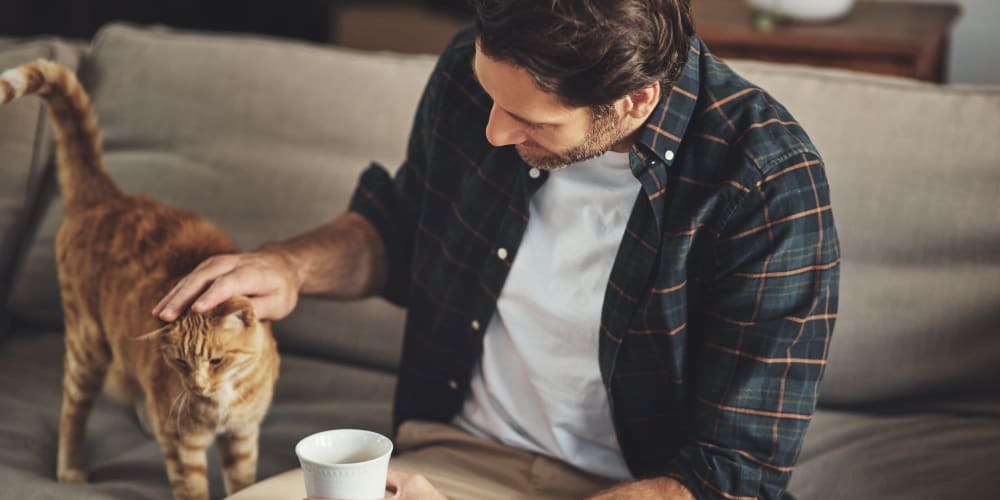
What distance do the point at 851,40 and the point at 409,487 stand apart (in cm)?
146

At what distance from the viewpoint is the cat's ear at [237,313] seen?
1093 millimetres

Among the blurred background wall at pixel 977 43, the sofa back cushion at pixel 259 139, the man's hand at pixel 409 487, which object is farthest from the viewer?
the blurred background wall at pixel 977 43

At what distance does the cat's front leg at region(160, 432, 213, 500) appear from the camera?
1206 mm

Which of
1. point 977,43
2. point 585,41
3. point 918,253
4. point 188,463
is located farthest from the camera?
point 977,43

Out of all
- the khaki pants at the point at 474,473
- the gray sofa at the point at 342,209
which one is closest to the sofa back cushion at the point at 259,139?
the gray sofa at the point at 342,209

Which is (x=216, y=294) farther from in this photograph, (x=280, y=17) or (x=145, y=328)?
(x=280, y=17)

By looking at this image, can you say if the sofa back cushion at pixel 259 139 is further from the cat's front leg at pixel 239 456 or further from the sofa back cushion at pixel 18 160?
the cat's front leg at pixel 239 456

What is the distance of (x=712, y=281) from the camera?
115 centimetres

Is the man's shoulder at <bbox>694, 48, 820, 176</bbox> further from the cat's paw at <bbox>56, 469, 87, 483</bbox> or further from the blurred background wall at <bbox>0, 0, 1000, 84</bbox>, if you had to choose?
the blurred background wall at <bbox>0, 0, 1000, 84</bbox>

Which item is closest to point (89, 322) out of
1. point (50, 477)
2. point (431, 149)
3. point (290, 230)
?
point (50, 477)

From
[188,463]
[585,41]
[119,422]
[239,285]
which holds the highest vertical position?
[585,41]

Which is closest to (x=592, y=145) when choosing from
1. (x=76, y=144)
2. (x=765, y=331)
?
(x=765, y=331)

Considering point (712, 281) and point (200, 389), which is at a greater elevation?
point (712, 281)

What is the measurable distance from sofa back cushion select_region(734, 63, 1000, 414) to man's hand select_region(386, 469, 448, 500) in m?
0.71
